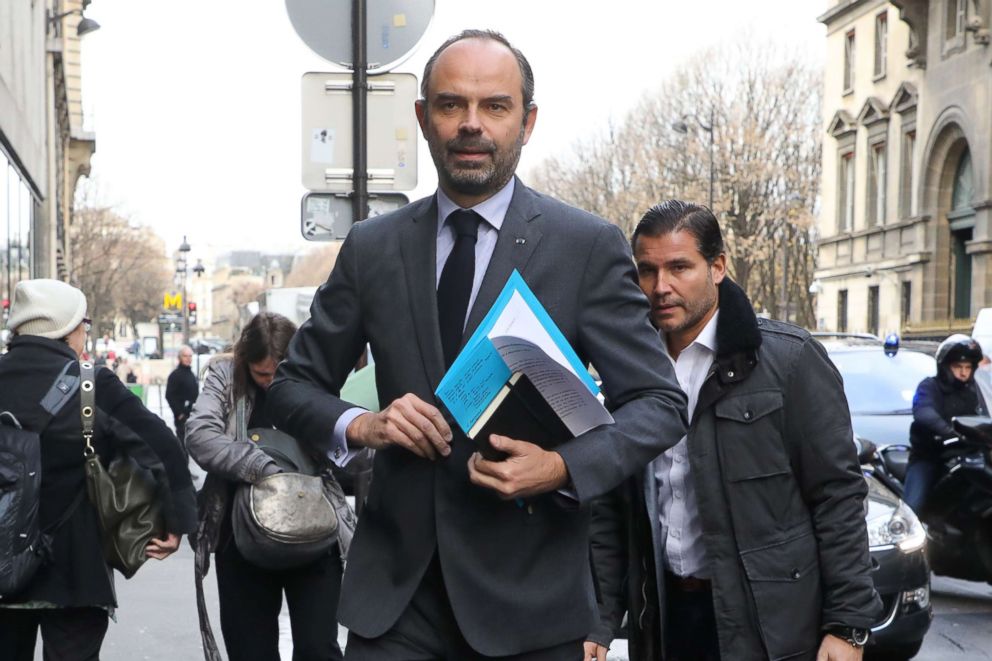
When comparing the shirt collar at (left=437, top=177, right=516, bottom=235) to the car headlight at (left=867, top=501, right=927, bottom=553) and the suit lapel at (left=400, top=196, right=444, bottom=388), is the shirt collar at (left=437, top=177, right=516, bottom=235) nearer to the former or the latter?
the suit lapel at (left=400, top=196, right=444, bottom=388)

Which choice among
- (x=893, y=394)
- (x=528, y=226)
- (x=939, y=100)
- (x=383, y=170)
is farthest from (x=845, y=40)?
(x=528, y=226)

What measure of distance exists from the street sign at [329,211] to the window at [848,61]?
46805mm

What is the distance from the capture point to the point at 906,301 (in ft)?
158

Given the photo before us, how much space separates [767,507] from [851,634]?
371 millimetres

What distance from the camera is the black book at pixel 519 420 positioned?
2729 millimetres

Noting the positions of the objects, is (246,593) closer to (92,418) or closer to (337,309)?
(92,418)

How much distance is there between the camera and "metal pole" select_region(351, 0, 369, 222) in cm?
791

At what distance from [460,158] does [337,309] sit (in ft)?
1.30

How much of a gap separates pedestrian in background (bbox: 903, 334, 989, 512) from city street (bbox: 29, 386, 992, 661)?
2.81 feet

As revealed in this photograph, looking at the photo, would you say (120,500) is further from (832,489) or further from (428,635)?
(428,635)

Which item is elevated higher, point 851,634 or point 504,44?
point 504,44

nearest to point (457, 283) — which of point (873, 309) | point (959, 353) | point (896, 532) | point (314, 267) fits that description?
point (896, 532)

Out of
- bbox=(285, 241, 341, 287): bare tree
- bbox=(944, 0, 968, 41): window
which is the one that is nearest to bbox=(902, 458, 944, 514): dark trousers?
bbox=(944, 0, 968, 41): window

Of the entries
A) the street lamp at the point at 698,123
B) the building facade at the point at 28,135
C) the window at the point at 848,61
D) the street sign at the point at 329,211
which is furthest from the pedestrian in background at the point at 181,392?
the window at the point at 848,61
